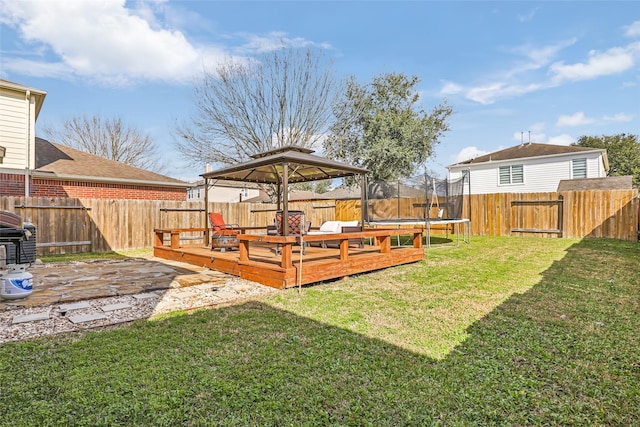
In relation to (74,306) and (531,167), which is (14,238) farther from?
(531,167)

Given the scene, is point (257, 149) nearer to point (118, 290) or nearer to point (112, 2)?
point (112, 2)

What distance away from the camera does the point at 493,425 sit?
1874 mm

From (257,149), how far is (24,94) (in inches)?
357

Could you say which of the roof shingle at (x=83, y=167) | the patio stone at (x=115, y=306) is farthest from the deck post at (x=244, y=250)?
the roof shingle at (x=83, y=167)

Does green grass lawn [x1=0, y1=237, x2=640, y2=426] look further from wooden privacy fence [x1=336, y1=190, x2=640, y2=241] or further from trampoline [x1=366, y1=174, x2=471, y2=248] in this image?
wooden privacy fence [x1=336, y1=190, x2=640, y2=241]

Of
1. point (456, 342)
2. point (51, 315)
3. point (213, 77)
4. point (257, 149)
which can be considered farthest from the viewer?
point (257, 149)

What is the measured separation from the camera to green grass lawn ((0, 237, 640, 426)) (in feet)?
6.45

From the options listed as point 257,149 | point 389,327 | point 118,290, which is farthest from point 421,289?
point 257,149

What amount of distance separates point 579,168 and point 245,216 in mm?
16802

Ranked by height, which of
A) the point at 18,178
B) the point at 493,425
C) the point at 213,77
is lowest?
the point at 493,425

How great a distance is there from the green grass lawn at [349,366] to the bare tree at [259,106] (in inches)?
536

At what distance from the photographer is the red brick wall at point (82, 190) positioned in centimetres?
1019

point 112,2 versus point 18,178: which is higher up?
point 112,2

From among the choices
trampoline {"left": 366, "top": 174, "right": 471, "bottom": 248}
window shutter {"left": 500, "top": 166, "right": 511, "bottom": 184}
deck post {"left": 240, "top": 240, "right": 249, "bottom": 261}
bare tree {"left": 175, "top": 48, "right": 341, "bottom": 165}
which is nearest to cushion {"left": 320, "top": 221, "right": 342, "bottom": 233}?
trampoline {"left": 366, "top": 174, "right": 471, "bottom": 248}
